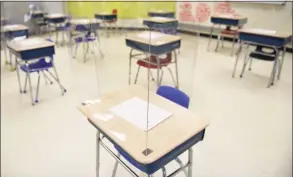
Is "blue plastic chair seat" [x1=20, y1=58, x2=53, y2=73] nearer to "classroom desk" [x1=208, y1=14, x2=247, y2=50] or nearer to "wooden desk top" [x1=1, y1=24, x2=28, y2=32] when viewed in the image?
"wooden desk top" [x1=1, y1=24, x2=28, y2=32]

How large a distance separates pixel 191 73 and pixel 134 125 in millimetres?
2777

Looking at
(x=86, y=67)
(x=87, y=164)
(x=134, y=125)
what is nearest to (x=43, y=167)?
(x=87, y=164)

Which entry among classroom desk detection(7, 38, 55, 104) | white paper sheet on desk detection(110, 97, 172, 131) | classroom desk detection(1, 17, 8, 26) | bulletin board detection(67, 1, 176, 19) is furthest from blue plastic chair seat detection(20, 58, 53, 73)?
white paper sheet on desk detection(110, 97, 172, 131)

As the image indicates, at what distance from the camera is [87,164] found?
6.20 ft

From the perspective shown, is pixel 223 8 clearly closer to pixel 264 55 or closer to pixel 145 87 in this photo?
pixel 264 55

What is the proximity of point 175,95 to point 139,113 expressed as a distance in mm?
364

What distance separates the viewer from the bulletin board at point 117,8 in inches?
171

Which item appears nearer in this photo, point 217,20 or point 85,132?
point 85,132

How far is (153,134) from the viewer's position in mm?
1166

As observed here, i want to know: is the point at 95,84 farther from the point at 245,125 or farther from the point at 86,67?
the point at 245,125

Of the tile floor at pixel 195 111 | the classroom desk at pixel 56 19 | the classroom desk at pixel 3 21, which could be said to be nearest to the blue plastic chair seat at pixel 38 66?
the tile floor at pixel 195 111

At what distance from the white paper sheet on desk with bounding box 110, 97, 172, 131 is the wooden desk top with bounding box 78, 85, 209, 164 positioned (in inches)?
1.0

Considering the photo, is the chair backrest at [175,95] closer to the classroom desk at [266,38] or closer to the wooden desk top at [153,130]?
the wooden desk top at [153,130]

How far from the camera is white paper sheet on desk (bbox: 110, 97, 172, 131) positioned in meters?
1.25
